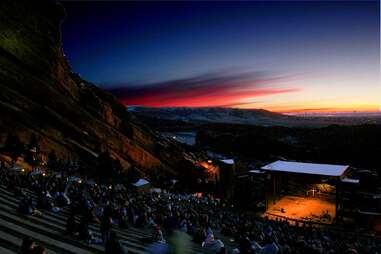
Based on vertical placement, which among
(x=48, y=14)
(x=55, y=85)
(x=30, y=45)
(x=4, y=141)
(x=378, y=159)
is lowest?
(x=378, y=159)

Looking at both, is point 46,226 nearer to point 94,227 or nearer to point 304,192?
point 94,227

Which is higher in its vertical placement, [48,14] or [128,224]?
[48,14]

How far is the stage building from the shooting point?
3378 cm

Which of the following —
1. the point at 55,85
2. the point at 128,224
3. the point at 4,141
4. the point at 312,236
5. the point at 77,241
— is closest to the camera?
the point at 77,241

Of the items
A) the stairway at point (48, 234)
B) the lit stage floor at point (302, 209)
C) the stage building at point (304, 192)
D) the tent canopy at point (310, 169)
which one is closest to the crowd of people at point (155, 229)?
the stairway at point (48, 234)

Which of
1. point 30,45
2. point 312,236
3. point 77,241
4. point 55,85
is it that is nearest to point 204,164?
point 55,85

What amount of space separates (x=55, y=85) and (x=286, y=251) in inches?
1723

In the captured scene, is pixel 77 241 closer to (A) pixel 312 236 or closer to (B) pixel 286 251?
(B) pixel 286 251

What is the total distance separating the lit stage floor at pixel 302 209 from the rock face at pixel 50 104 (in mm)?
21681

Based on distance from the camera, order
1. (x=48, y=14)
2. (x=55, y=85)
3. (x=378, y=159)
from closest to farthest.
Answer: (x=55, y=85) < (x=48, y=14) < (x=378, y=159)

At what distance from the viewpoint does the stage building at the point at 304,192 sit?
33.8 metres

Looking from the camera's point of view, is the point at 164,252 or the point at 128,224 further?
the point at 128,224

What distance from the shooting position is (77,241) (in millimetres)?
12875

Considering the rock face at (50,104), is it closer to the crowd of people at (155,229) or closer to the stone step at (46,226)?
the crowd of people at (155,229)
